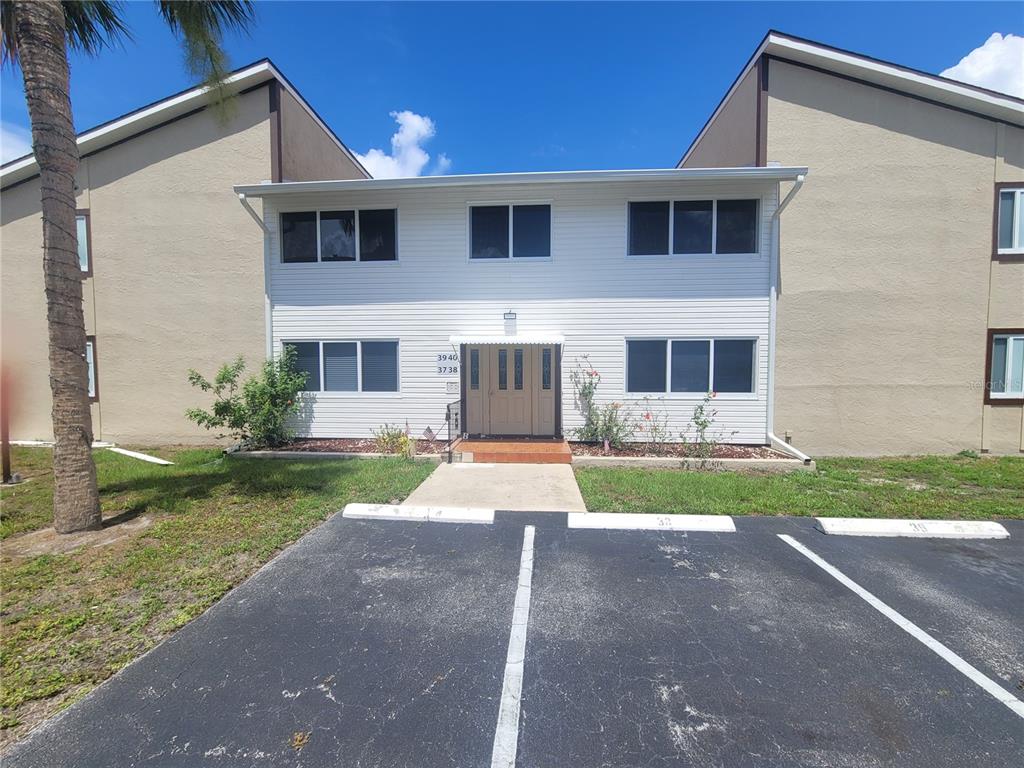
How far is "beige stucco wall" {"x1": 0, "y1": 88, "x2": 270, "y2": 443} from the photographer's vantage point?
400 inches

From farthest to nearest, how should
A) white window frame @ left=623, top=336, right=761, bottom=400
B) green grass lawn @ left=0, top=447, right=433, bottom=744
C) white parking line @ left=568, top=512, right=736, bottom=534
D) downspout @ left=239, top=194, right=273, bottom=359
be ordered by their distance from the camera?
downspout @ left=239, top=194, right=273, bottom=359
white window frame @ left=623, top=336, right=761, bottom=400
white parking line @ left=568, top=512, right=736, bottom=534
green grass lawn @ left=0, top=447, right=433, bottom=744

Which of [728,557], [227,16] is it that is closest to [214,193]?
[227,16]

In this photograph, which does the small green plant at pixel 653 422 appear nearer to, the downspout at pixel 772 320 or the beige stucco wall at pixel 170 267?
the downspout at pixel 772 320

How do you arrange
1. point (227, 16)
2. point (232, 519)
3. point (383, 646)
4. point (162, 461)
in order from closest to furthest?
point (383, 646)
point (232, 519)
point (227, 16)
point (162, 461)

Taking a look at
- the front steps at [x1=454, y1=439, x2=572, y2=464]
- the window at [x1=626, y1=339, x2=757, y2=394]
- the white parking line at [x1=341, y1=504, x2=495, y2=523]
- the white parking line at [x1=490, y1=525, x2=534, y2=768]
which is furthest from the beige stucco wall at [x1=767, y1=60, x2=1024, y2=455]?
the white parking line at [x1=490, y1=525, x2=534, y2=768]

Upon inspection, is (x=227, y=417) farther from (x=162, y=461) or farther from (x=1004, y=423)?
(x=1004, y=423)

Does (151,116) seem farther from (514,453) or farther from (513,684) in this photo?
(513,684)

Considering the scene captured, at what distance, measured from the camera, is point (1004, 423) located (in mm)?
9250

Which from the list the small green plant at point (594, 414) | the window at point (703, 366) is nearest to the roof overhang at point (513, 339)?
the small green plant at point (594, 414)

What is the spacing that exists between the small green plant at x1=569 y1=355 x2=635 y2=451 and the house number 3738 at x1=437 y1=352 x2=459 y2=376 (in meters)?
2.55

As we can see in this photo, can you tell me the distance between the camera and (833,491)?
6.81m

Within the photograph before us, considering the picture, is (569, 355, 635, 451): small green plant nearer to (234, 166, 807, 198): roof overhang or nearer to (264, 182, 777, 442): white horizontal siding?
(264, 182, 777, 442): white horizontal siding

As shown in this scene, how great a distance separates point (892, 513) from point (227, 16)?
1136 cm

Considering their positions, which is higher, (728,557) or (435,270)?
(435,270)
